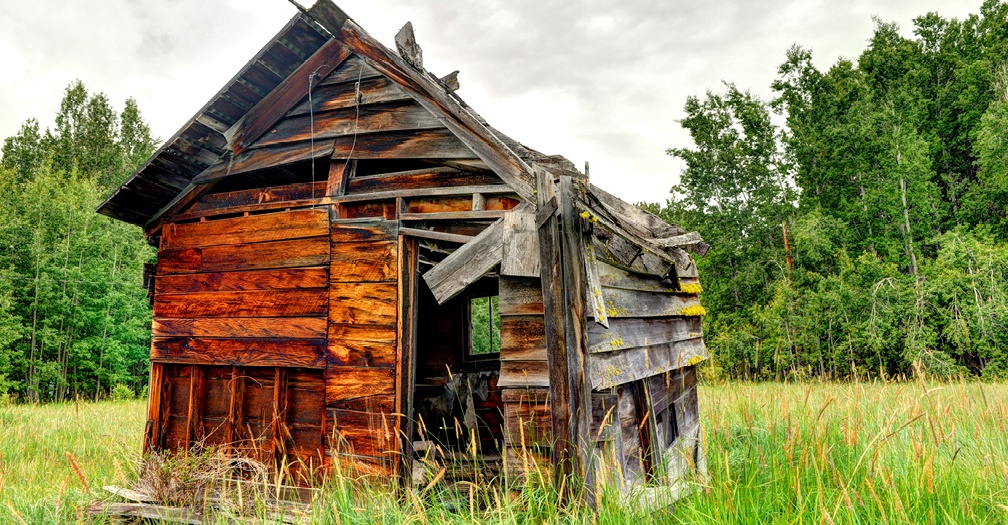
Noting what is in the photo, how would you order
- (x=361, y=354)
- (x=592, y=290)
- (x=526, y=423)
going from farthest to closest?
(x=361, y=354)
(x=526, y=423)
(x=592, y=290)

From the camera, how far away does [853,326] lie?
18156 millimetres

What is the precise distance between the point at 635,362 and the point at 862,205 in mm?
20285

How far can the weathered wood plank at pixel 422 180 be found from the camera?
16.4 feet

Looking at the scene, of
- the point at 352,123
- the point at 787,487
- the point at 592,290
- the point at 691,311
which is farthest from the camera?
the point at 691,311

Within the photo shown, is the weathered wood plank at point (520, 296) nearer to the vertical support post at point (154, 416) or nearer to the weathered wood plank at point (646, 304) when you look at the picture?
the weathered wood plank at point (646, 304)

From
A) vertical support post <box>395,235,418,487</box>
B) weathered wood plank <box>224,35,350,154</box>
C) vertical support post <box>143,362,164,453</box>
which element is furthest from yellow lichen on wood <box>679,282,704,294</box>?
vertical support post <box>143,362,164,453</box>

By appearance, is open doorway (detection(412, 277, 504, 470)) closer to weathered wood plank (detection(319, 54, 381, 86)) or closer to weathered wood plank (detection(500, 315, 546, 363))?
weathered wood plank (detection(319, 54, 381, 86))

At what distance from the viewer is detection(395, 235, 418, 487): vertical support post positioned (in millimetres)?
4902

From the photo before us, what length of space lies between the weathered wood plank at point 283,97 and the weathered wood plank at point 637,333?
383 cm

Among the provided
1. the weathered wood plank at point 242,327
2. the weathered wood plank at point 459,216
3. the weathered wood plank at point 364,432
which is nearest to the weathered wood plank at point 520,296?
the weathered wood plank at point 459,216

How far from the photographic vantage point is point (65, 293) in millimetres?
21859

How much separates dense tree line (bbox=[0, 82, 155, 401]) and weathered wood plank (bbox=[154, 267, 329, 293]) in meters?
18.5

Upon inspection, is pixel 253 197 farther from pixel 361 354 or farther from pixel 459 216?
pixel 459 216

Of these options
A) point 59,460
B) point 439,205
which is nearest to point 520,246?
point 439,205
